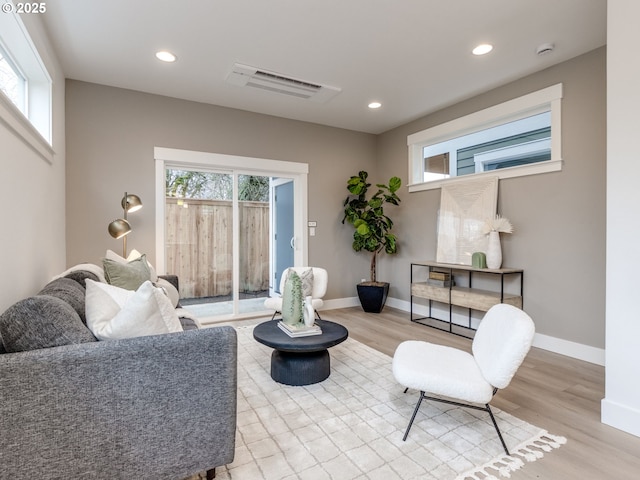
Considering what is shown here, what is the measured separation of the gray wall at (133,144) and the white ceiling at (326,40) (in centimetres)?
22

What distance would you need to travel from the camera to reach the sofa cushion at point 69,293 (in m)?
1.68

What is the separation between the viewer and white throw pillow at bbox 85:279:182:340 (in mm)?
1409

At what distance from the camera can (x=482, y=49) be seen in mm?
2982

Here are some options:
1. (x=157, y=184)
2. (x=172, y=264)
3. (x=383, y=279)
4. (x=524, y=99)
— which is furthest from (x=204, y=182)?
(x=524, y=99)

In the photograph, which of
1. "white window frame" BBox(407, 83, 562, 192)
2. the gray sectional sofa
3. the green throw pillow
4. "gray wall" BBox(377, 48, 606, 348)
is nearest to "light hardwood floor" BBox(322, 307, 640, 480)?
"gray wall" BBox(377, 48, 606, 348)

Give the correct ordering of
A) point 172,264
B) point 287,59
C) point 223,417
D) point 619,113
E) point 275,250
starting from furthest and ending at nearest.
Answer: point 275,250 → point 172,264 → point 287,59 → point 619,113 → point 223,417

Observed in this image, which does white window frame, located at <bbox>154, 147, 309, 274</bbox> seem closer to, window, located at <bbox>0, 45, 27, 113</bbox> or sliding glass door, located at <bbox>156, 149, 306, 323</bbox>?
sliding glass door, located at <bbox>156, 149, 306, 323</bbox>

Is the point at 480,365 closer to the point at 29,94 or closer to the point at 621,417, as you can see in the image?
the point at 621,417

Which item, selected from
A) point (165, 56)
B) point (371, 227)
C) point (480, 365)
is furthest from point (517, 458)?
point (165, 56)

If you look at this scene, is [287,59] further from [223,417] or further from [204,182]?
[223,417]

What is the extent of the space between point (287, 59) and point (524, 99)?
8.17 feet

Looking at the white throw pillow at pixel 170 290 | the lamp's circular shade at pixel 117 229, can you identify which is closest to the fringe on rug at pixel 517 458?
the white throw pillow at pixel 170 290

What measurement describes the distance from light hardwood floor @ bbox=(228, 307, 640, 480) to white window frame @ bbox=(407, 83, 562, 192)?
1.88 meters

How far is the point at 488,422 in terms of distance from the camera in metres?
2.04
